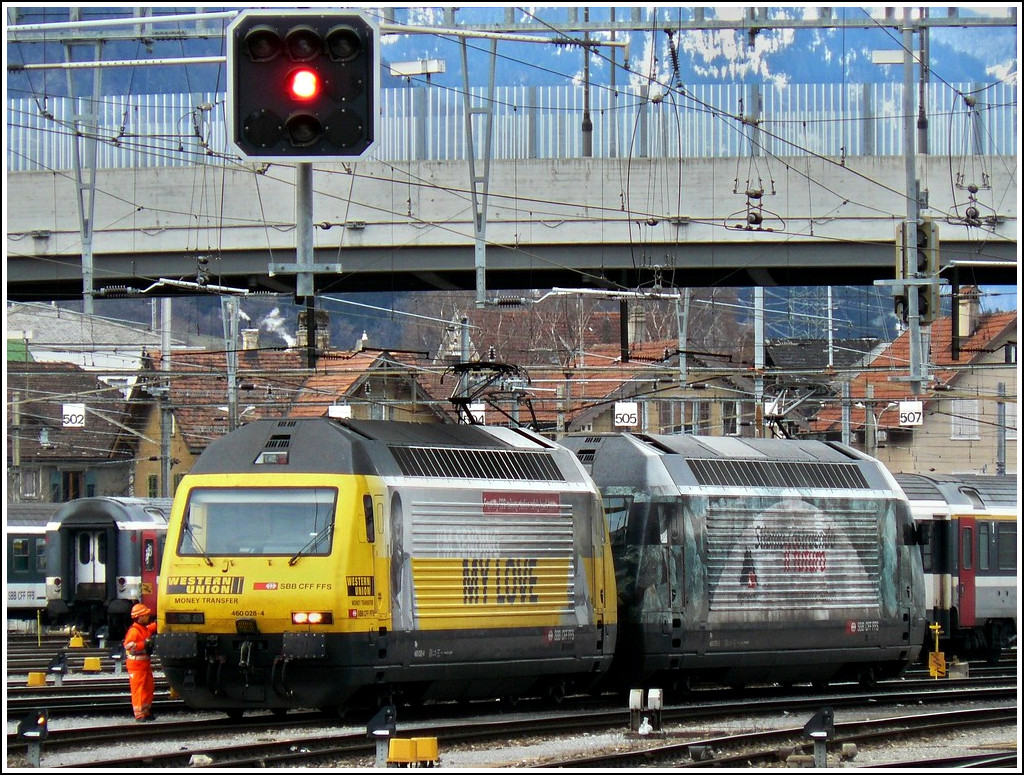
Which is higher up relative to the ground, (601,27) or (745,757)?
(601,27)

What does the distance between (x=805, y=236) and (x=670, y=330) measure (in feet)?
156

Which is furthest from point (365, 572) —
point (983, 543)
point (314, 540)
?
point (983, 543)

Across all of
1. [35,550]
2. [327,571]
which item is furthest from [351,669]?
[35,550]

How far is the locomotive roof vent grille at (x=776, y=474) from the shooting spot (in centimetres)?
2059

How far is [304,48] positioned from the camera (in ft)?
36.7

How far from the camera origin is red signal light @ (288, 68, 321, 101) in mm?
11188

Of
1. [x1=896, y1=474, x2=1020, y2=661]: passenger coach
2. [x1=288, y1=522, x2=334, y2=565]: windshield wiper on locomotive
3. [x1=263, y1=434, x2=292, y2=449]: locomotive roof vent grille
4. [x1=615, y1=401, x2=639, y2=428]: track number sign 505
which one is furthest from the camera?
[x1=615, y1=401, x2=639, y2=428]: track number sign 505

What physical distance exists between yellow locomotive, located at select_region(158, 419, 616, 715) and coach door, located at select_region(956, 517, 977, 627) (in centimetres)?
1197

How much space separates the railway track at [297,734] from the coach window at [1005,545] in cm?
1039

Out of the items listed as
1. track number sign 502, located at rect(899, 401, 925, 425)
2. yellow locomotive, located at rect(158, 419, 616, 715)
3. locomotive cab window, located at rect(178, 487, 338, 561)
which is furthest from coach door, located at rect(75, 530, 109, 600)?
locomotive cab window, located at rect(178, 487, 338, 561)

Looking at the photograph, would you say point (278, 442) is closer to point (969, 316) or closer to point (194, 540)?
point (194, 540)

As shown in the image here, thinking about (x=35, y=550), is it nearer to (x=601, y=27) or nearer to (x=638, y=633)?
(x=601, y=27)

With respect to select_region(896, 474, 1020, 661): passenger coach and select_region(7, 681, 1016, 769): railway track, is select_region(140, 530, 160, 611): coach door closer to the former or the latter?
select_region(896, 474, 1020, 661): passenger coach

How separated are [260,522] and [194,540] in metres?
0.71
